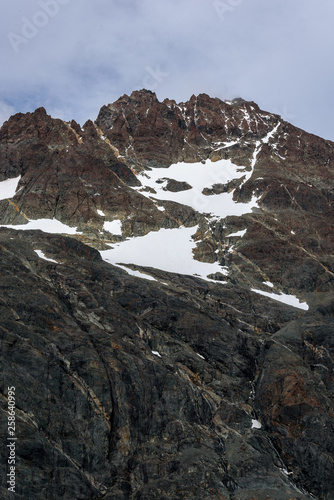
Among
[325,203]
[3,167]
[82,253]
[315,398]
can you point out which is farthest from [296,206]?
[3,167]

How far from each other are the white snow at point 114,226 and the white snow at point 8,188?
979 inches

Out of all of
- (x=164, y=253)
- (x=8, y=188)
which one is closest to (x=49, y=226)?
(x=8, y=188)

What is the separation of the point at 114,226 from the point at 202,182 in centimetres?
3572

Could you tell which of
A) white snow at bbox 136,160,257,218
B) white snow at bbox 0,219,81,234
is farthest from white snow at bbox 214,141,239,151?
white snow at bbox 0,219,81,234

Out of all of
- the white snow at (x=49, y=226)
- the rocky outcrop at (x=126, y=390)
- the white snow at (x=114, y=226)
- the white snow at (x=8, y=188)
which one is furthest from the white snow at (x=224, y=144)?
the rocky outcrop at (x=126, y=390)

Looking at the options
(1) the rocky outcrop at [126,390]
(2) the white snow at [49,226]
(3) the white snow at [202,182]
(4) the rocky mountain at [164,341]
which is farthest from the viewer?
(3) the white snow at [202,182]

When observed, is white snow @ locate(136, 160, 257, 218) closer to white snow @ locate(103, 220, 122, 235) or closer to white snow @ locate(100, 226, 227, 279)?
white snow @ locate(100, 226, 227, 279)

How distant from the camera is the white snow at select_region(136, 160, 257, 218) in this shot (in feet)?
314

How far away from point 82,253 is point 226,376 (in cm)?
2601

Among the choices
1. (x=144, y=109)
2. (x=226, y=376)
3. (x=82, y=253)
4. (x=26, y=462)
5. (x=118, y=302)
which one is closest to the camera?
(x=26, y=462)

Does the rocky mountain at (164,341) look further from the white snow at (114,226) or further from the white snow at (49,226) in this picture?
the white snow at (49,226)

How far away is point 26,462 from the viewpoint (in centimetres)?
2202

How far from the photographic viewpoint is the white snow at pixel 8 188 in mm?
92500

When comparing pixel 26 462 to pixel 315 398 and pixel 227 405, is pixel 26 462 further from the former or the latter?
pixel 315 398
